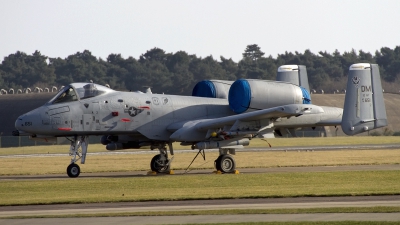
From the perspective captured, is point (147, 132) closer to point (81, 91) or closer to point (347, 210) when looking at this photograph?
point (81, 91)

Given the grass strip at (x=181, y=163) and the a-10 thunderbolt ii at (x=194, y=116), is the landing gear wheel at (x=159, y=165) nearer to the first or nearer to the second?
the a-10 thunderbolt ii at (x=194, y=116)

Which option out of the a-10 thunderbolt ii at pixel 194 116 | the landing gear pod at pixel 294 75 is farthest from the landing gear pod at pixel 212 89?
the landing gear pod at pixel 294 75

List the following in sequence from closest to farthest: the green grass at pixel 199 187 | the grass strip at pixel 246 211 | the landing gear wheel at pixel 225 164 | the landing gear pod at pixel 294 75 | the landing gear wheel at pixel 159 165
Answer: the grass strip at pixel 246 211
the green grass at pixel 199 187
the landing gear wheel at pixel 225 164
the landing gear wheel at pixel 159 165
the landing gear pod at pixel 294 75

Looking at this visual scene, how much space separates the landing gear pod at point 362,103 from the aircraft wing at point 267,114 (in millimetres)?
2863

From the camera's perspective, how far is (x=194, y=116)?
94.5ft

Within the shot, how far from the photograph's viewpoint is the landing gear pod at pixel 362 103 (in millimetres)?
28516

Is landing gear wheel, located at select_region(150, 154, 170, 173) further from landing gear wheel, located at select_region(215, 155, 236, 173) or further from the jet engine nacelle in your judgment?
the jet engine nacelle

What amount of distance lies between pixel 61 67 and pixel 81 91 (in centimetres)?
11660

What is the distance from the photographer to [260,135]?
27.4 metres

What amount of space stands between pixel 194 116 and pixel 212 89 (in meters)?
2.48

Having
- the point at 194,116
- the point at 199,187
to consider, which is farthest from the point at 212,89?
the point at 199,187

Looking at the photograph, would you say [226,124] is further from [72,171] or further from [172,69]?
[172,69]

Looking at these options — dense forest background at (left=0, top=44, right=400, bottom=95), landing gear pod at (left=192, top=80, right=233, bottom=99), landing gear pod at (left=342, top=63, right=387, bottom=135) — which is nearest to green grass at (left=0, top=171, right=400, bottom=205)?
landing gear pod at (left=342, top=63, right=387, bottom=135)

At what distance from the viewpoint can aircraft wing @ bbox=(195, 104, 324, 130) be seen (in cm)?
2544
